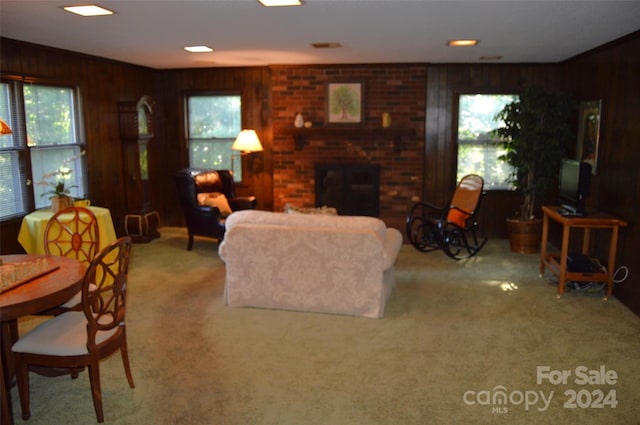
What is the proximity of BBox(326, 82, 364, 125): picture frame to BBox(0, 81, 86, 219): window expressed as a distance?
312 centimetres

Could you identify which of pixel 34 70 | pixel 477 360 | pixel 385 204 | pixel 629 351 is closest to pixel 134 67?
pixel 34 70

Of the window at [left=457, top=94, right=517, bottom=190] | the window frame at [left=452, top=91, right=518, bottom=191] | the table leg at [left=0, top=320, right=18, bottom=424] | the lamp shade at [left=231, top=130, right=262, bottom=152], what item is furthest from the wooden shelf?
the table leg at [left=0, top=320, right=18, bottom=424]

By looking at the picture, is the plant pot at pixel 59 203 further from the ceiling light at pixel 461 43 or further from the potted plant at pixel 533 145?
the potted plant at pixel 533 145

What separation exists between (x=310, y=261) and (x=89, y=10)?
239cm

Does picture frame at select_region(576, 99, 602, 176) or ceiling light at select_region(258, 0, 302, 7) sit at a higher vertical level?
ceiling light at select_region(258, 0, 302, 7)

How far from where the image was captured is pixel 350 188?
721 cm

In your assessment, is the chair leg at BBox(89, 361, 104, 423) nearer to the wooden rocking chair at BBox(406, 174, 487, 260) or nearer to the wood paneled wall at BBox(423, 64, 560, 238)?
the wooden rocking chair at BBox(406, 174, 487, 260)

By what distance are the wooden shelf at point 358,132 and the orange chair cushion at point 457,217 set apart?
3.96ft

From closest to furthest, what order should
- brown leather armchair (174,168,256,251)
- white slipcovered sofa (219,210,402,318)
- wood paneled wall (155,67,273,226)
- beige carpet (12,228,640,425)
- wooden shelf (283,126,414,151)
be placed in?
beige carpet (12,228,640,425) → white slipcovered sofa (219,210,402,318) → brown leather armchair (174,168,256,251) → wooden shelf (283,126,414,151) → wood paneled wall (155,67,273,226)

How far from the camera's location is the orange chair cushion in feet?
20.0

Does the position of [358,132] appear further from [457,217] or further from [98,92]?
[98,92]

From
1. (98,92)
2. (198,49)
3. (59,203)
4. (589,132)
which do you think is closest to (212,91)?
(98,92)

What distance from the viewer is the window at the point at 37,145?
4.95 m

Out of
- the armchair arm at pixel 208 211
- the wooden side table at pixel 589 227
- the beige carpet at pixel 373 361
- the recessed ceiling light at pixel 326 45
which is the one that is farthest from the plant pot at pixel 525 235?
the armchair arm at pixel 208 211
